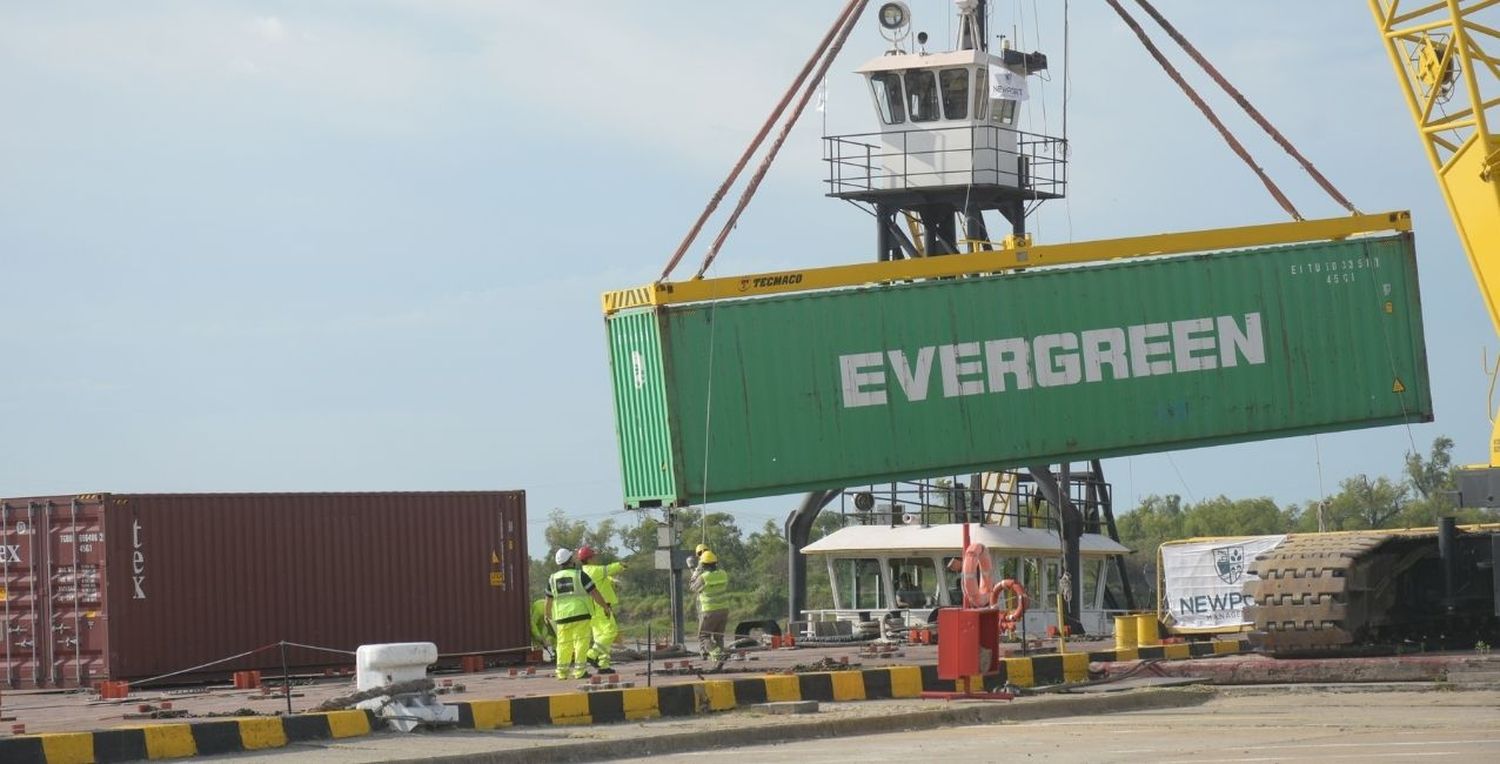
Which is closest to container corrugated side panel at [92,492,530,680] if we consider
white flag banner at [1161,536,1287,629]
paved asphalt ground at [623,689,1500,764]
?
white flag banner at [1161,536,1287,629]

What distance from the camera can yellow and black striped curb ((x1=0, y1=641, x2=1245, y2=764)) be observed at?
1334 centimetres

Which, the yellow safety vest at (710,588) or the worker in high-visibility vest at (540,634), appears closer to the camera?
the yellow safety vest at (710,588)

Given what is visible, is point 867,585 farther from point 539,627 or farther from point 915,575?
point 539,627

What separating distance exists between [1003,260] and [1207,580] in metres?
5.10

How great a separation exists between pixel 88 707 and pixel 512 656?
961 centimetres

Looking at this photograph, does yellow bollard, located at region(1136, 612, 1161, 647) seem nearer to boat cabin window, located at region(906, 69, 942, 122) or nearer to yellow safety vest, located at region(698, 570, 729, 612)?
yellow safety vest, located at region(698, 570, 729, 612)

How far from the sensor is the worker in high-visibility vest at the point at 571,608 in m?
20.6

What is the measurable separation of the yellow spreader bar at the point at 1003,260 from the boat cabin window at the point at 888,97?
10.0 metres

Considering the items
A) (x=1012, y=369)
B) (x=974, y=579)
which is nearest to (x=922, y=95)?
(x=1012, y=369)

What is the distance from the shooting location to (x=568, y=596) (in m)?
20.7

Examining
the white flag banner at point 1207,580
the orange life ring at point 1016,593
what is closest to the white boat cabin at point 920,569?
the white flag banner at point 1207,580

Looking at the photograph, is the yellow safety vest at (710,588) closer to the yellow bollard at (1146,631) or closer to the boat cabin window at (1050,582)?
the yellow bollard at (1146,631)

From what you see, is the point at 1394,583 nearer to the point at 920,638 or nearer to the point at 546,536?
the point at 920,638

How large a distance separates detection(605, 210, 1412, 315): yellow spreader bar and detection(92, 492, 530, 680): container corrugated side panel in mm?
4502
